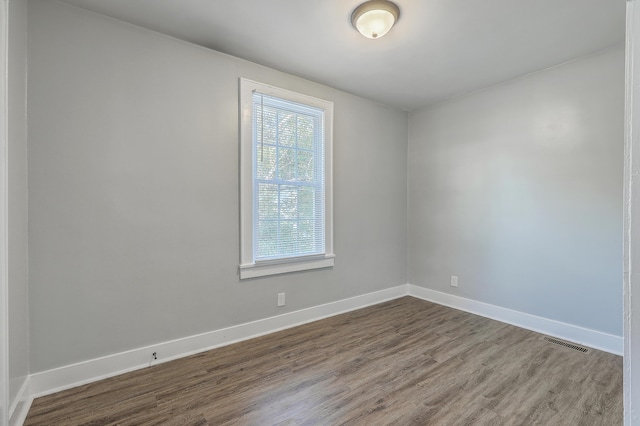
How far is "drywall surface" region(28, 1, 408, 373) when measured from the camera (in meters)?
1.92

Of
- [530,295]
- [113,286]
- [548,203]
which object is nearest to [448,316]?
[530,295]

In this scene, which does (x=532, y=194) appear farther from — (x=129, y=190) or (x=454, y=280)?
(x=129, y=190)

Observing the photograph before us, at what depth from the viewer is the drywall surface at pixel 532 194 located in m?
2.51

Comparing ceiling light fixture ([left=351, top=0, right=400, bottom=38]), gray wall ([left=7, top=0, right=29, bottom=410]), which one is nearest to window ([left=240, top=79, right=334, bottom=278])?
ceiling light fixture ([left=351, top=0, right=400, bottom=38])

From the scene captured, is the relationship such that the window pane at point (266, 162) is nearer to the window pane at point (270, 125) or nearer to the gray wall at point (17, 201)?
the window pane at point (270, 125)

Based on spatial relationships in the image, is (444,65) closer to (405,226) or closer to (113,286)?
(405,226)

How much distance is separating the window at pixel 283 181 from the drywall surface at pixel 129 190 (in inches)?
4.5

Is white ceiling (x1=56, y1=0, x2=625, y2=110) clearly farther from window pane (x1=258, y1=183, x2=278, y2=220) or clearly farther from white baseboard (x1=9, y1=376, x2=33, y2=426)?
white baseboard (x1=9, y1=376, x2=33, y2=426)

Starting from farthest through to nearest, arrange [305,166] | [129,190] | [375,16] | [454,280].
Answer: [454,280] → [305,166] → [129,190] → [375,16]

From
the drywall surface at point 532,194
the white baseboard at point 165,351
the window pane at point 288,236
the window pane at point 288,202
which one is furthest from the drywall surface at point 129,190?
the drywall surface at point 532,194

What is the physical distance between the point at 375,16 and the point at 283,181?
1588 mm

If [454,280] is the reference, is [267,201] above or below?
above

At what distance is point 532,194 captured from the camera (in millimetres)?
2943

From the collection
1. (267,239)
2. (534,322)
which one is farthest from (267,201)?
(534,322)
